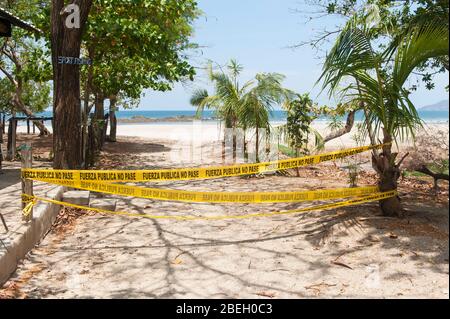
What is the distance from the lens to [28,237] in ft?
19.1

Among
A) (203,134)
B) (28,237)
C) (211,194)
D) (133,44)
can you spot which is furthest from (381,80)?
(203,134)

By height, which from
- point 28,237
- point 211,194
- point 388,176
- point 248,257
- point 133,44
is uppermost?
point 133,44

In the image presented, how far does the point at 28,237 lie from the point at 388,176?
4687mm

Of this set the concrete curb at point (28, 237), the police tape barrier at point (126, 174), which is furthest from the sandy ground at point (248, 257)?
the police tape barrier at point (126, 174)

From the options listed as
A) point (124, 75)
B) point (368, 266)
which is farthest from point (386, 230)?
point (124, 75)

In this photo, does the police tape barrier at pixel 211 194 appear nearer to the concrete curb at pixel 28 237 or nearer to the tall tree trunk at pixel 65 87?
the concrete curb at pixel 28 237

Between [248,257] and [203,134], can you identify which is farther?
[203,134]

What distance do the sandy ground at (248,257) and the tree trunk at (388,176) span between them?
231 mm

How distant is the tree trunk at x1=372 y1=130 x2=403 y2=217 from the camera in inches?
259

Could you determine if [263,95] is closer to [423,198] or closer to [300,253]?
[423,198]

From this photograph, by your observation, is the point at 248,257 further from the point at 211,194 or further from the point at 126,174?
the point at 126,174

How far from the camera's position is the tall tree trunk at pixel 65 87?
8.41 m

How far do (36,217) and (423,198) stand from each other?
20.7ft

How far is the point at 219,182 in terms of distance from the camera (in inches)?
460
